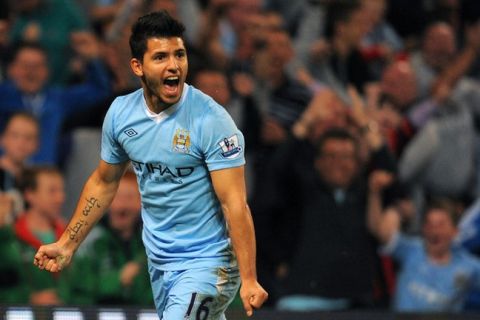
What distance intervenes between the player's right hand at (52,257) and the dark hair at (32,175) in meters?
2.01

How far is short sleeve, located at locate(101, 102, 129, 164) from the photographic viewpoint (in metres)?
5.07

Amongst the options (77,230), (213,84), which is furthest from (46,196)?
(77,230)

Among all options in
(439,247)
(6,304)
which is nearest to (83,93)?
(6,304)

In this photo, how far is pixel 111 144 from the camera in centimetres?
512

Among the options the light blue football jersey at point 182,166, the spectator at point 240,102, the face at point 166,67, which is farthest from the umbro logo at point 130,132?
the spectator at point 240,102

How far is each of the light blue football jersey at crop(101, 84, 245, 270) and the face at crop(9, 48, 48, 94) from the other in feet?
9.27

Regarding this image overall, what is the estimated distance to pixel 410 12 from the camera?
397 inches

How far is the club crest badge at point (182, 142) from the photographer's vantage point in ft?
15.9

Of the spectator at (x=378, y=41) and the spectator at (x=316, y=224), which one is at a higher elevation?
the spectator at (x=378, y=41)

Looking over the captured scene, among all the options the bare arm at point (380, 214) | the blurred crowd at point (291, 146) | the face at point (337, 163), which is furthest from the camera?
the bare arm at point (380, 214)

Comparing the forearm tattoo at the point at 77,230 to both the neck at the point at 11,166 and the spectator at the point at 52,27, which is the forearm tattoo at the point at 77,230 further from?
the spectator at the point at 52,27

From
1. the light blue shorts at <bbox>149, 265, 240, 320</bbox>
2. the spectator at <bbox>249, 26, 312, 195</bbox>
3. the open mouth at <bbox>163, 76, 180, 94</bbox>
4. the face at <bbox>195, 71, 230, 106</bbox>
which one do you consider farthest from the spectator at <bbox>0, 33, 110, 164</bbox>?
the open mouth at <bbox>163, 76, 180, 94</bbox>

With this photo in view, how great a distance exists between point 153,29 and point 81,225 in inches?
37.4

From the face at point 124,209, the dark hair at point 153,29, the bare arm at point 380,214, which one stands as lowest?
the bare arm at point 380,214
